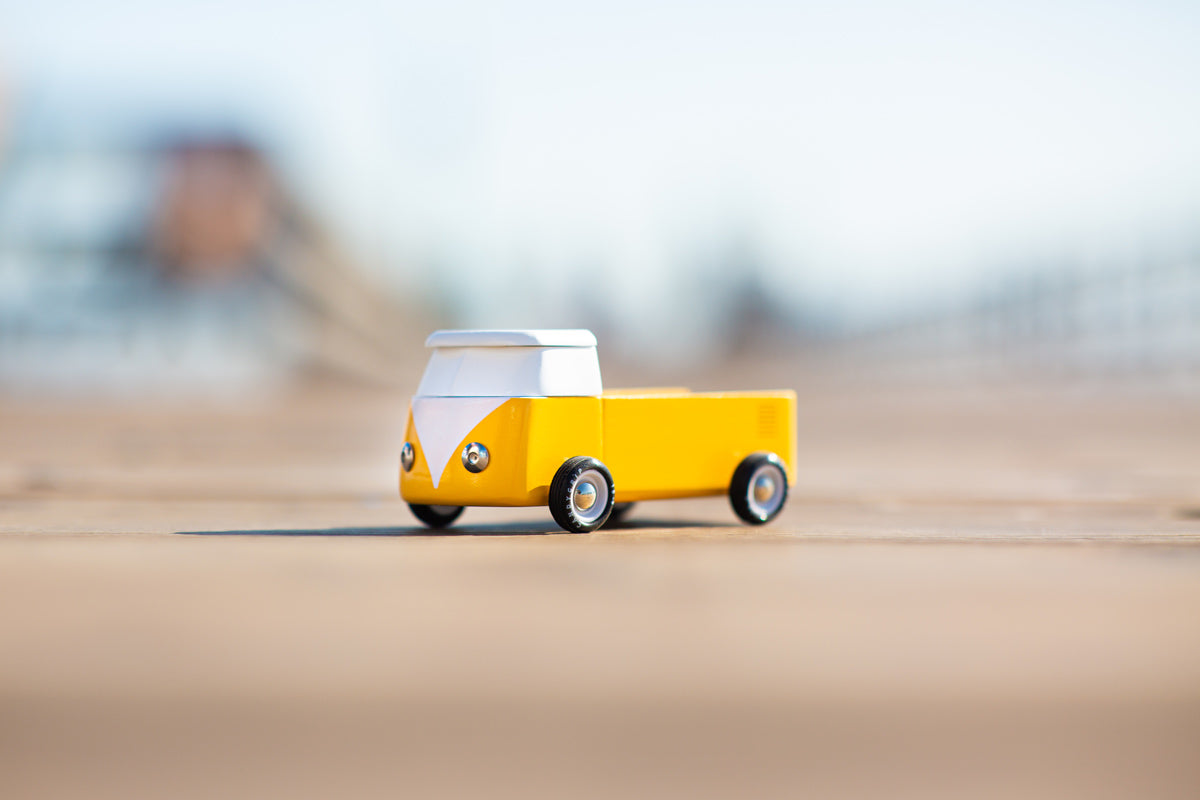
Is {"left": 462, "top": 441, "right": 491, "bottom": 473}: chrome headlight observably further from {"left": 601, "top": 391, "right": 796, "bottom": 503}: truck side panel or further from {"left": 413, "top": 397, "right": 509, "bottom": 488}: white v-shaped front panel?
{"left": 601, "top": 391, "right": 796, "bottom": 503}: truck side panel

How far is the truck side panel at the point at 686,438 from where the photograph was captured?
8492mm

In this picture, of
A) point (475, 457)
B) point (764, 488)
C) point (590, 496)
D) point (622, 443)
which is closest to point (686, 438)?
point (622, 443)

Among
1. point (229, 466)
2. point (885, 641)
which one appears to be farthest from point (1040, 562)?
point (229, 466)

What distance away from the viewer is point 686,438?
880 centimetres

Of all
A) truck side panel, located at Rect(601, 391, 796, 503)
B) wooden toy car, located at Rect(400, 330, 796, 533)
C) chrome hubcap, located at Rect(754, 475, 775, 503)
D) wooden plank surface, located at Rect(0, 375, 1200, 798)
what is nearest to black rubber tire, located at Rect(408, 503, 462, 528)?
wooden toy car, located at Rect(400, 330, 796, 533)

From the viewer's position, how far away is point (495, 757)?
3.83m

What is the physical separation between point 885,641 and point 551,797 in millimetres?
1802

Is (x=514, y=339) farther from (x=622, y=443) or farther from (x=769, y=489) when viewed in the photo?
(x=769, y=489)

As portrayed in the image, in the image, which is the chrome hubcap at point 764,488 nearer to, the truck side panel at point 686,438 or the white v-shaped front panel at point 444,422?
the truck side panel at point 686,438

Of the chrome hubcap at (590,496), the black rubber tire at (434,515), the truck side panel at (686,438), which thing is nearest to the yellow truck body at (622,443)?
the truck side panel at (686,438)

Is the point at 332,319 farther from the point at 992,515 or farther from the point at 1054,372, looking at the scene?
the point at 992,515

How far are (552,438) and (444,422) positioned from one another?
0.62 meters

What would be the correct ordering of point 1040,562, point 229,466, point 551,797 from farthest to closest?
point 229,466
point 1040,562
point 551,797

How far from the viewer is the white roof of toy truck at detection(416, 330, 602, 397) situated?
812 centimetres
